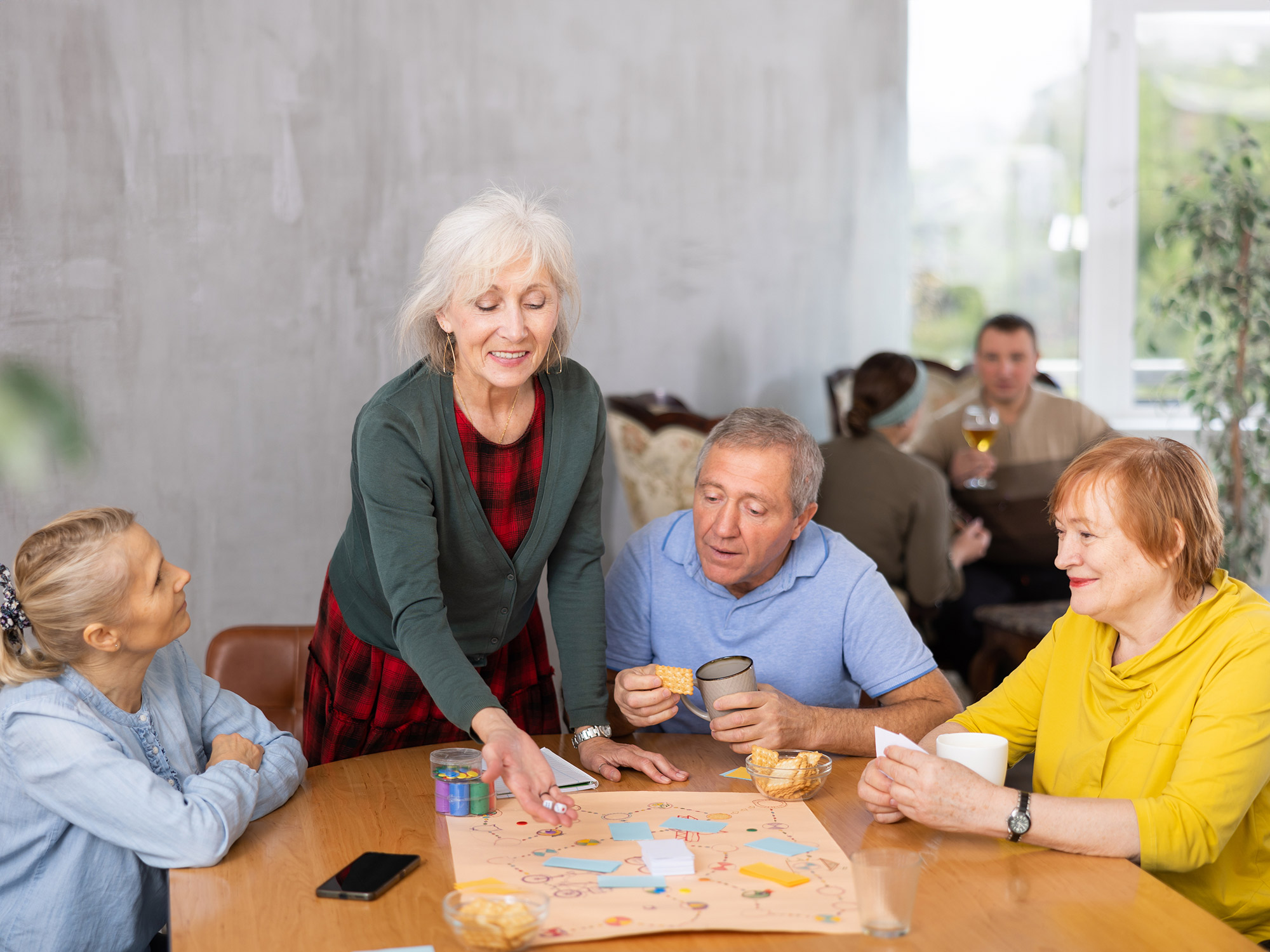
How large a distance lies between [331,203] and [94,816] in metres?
2.74

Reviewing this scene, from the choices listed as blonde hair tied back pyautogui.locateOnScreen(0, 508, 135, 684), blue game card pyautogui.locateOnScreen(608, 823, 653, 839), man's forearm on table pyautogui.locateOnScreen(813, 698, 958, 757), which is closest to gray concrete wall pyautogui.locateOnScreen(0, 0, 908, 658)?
blonde hair tied back pyautogui.locateOnScreen(0, 508, 135, 684)

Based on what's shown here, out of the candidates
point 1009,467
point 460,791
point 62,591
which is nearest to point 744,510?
point 460,791

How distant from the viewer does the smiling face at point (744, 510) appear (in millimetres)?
2006

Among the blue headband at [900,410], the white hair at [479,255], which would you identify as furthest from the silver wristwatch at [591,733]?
the blue headband at [900,410]

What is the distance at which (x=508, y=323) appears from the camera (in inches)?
68.2

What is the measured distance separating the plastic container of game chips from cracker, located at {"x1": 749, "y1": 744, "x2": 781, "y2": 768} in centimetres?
39

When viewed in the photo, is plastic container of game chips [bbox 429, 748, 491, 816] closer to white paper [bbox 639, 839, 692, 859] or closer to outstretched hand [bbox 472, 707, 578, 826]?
outstretched hand [bbox 472, 707, 578, 826]

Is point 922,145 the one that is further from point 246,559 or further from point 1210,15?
point 246,559

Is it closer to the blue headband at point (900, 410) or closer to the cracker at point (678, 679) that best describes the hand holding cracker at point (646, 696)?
the cracker at point (678, 679)

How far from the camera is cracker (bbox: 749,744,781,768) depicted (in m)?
1.66

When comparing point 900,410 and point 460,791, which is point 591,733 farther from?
point 900,410

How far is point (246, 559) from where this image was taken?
149 inches

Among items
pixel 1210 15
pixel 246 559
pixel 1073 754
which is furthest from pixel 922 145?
pixel 1073 754

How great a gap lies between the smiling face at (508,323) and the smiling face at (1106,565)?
82 cm
